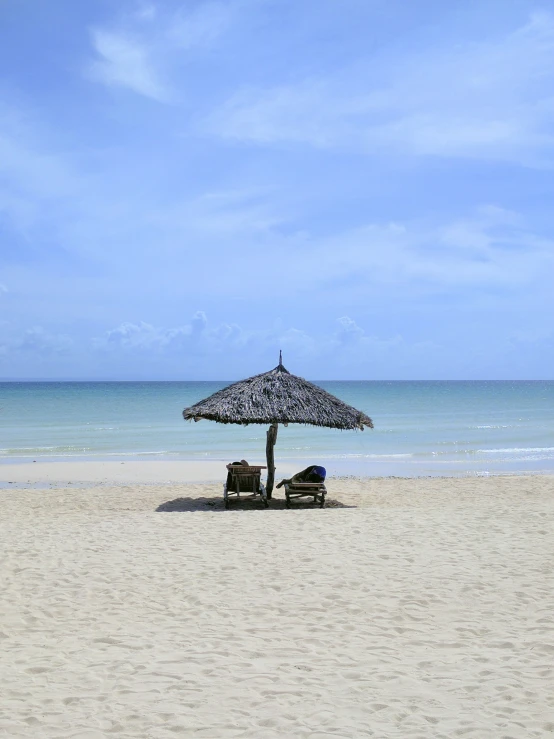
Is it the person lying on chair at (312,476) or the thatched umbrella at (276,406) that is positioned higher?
the thatched umbrella at (276,406)

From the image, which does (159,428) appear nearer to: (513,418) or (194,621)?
(513,418)

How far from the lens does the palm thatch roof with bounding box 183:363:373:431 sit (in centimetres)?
1152

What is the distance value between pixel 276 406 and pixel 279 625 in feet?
20.2

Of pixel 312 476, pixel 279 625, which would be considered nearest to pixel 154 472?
pixel 312 476

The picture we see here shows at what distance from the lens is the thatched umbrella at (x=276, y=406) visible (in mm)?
11516

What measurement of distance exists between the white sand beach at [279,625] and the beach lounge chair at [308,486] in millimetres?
1002

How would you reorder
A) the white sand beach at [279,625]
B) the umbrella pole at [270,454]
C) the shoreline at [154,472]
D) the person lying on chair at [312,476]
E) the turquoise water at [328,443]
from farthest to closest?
1. the turquoise water at [328,443]
2. the shoreline at [154,472]
3. the umbrella pole at [270,454]
4. the person lying on chair at [312,476]
5. the white sand beach at [279,625]

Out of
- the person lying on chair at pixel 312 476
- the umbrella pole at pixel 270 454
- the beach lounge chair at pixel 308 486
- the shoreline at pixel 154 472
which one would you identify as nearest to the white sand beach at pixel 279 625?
the beach lounge chair at pixel 308 486

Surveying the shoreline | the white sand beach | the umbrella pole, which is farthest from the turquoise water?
the white sand beach

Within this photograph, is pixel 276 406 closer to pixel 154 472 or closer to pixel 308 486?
pixel 308 486

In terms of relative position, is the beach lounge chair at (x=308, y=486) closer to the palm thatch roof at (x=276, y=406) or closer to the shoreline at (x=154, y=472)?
the palm thatch roof at (x=276, y=406)

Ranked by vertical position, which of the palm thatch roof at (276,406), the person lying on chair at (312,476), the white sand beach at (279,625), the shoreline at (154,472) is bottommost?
the white sand beach at (279,625)

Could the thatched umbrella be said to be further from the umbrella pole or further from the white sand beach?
the white sand beach

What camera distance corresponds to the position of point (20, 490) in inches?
548
